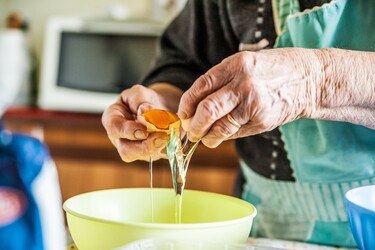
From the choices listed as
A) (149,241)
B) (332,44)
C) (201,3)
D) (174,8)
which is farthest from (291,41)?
(174,8)

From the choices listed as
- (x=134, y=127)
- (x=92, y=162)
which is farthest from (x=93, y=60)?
(x=134, y=127)

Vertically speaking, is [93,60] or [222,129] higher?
[222,129]

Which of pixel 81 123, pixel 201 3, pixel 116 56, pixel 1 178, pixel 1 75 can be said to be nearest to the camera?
pixel 1 178

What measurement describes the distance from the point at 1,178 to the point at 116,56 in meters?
1.80

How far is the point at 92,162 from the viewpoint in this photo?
82.7 inches

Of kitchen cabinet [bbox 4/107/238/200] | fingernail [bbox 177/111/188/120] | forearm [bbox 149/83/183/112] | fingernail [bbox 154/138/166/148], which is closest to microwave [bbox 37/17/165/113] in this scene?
kitchen cabinet [bbox 4/107/238/200]

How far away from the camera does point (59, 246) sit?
0.48 meters

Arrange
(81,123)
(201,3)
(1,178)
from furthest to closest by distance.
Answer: (81,123) < (201,3) < (1,178)

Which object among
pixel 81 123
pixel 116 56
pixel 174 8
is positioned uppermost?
pixel 174 8

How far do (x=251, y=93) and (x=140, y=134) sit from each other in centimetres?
21

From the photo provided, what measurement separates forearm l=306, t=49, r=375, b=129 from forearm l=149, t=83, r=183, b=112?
→ 0.92 feet

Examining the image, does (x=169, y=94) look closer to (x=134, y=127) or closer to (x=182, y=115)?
(x=134, y=127)

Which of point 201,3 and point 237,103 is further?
point 201,3

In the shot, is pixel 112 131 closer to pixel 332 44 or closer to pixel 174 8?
pixel 332 44
